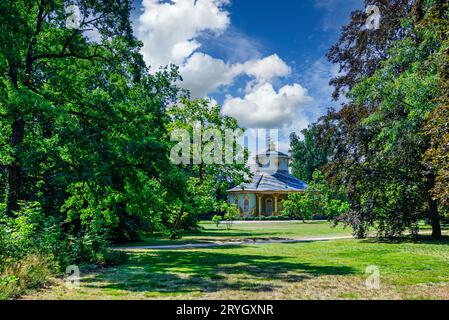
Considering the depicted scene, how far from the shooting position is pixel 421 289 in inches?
279

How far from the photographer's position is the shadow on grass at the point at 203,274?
745 cm

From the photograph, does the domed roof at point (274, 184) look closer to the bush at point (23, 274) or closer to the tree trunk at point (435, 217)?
the tree trunk at point (435, 217)

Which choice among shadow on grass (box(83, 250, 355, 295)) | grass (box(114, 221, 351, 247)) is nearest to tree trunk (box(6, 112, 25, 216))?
shadow on grass (box(83, 250, 355, 295))

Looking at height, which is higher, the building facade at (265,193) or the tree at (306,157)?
the tree at (306,157)

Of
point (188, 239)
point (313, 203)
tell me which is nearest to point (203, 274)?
point (188, 239)

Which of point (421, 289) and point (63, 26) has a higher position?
point (63, 26)

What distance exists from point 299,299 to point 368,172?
521 inches

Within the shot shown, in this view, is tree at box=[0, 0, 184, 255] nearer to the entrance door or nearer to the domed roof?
the domed roof

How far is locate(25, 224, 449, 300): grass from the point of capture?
673 centimetres

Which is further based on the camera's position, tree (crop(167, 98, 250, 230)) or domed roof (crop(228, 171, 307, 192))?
domed roof (crop(228, 171, 307, 192))

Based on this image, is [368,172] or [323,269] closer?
[323,269]

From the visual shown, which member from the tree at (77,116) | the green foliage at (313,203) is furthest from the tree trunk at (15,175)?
the green foliage at (313,203)

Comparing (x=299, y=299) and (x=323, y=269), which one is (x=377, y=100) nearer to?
(x=323, y=269)

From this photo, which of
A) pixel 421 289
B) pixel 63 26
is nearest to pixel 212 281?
pixel 421 289
